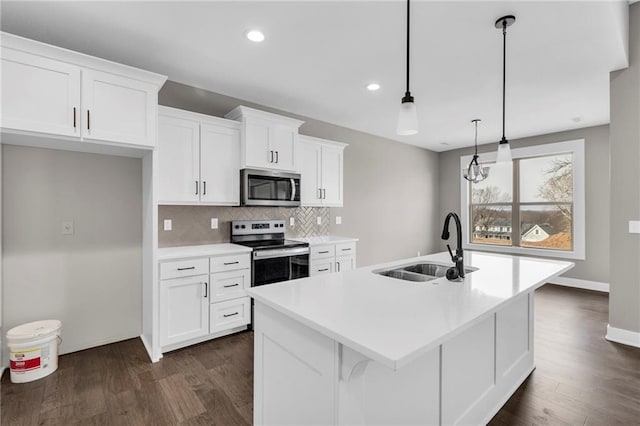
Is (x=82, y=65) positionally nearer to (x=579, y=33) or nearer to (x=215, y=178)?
(x=215, y=178)

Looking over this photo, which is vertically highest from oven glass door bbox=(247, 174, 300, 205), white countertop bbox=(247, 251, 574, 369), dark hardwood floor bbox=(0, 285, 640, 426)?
oven glass door bbox=(247, 174, 300, 205)

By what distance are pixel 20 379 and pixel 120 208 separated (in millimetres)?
1468

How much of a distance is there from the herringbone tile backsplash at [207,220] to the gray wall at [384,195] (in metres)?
0.70

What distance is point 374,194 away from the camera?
17.9 feet

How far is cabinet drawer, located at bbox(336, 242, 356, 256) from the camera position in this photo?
13.3ft

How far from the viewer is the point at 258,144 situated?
11.3ft

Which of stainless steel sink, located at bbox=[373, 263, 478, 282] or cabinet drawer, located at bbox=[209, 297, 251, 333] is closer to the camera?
stainless steel sink, located at bbox=[373, 263, 478, 282]

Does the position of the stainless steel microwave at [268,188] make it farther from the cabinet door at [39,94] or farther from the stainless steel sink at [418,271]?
the stainless steel sink at [418,271]

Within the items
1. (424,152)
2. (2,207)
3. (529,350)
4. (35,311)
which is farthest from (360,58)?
(424,152)

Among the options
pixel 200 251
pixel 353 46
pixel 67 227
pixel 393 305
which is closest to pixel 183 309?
pixel 200 251

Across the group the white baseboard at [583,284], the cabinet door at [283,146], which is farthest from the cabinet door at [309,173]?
the white baseboard at [583,284]

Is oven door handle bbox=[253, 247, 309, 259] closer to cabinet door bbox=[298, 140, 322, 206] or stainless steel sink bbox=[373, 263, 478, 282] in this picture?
cabinet door bbox=[298, 140, 322, 206]

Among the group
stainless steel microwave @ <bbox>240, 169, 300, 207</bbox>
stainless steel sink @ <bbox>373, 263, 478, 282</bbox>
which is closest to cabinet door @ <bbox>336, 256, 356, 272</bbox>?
stainless steel microwave @ <bbox>240, 169, 300, 207</bbox>

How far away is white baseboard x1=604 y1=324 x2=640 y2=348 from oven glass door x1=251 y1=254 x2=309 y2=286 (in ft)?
10.1
